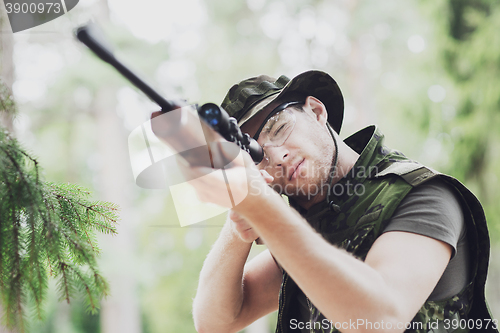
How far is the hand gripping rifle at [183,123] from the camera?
92cm

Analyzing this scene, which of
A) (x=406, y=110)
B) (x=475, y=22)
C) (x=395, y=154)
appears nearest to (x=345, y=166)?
(x=395, y=154)

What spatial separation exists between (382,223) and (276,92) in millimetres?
880

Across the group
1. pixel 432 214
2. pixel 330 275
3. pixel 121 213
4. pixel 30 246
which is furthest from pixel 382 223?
pixel 121 213

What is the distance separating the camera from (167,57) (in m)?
8.60

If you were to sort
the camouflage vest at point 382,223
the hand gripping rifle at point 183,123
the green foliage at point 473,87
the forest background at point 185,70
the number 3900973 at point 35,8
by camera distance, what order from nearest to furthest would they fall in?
the hand gripping rifle at point 183,123 → the camouflage vest at point 382,223 → the number 3900973 at point 35,8 → the green foliage at point 473,87 → the forest background at point 185,70

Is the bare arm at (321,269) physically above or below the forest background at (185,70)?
below

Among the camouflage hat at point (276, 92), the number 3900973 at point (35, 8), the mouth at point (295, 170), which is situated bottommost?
the mouth at point (295, 170)

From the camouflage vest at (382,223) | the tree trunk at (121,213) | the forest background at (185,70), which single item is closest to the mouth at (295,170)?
the camouflage vest at (382,223)

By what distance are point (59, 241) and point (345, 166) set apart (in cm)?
125

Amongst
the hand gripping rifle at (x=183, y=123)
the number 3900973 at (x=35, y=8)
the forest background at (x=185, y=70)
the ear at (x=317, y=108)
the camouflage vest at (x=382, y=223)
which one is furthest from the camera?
the forest background at (x=185, y=70)

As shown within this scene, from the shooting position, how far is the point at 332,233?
5.24 ft

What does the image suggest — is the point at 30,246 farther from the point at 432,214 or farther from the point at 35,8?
the point at 35,8

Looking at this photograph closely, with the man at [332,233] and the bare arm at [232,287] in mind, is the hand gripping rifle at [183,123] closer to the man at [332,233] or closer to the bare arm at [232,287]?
the man at [332,233]

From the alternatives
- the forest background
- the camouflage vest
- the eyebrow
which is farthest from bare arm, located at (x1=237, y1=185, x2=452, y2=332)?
the forest background
